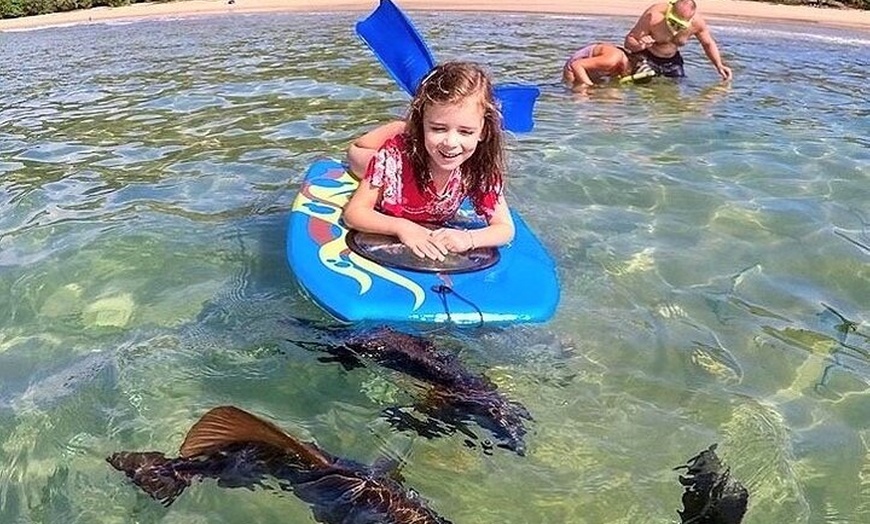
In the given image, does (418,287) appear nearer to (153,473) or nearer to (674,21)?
(153,473)

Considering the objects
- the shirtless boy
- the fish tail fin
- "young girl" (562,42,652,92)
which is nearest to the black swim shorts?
the shirtless boy

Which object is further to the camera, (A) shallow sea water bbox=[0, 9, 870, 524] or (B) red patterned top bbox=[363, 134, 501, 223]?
(B) red patterned top bbox=[363, 134, 501, 223]

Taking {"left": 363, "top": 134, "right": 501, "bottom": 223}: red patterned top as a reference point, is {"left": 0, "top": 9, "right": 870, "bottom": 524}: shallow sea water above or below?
below

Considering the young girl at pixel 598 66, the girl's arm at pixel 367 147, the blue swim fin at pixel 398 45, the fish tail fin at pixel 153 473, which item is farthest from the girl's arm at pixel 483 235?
the young girl at pixel 598 66

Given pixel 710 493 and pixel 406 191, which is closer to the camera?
pixel 710 493

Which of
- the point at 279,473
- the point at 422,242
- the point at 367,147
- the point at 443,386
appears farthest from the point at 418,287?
the point at 367,147

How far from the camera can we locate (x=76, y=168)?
21.2 feet

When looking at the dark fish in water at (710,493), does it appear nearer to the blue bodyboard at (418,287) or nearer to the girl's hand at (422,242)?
the blue bodyboard at (418,287)

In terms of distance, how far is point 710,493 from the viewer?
113 inches

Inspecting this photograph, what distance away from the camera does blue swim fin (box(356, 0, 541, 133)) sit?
15.4ft

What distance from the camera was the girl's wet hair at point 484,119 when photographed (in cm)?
349

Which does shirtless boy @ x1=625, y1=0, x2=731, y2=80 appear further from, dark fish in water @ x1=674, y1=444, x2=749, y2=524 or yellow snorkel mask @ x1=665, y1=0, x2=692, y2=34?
dark fish in water @ x1=674, y1=444, x2=749, y2=524

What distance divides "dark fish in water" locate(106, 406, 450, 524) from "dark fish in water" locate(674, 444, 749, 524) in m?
0.80

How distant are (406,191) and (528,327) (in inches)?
33.6
